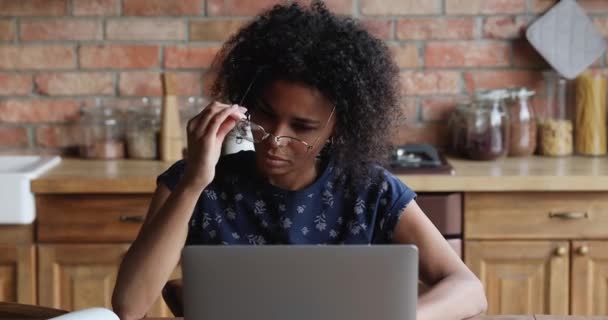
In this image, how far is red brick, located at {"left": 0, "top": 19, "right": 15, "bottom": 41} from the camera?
Answer: 3170 millimetres

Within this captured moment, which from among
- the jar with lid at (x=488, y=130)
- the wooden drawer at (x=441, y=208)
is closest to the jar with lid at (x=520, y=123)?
the jar with lid at (x=488, y=130)

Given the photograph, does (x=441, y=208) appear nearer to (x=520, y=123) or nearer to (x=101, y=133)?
(x=520, y=123)

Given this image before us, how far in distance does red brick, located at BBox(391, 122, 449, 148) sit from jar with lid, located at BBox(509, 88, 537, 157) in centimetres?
23

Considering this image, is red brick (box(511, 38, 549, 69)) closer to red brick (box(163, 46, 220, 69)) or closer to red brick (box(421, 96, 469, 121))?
red brick (box(421, 96, 469, 121))

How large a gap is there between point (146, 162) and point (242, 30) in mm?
1189

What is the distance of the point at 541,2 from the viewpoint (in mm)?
3145

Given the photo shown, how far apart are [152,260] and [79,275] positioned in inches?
47.5

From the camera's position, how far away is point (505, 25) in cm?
316

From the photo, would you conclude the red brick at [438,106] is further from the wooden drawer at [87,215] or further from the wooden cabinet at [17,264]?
the wooden cabinet at [17,264]

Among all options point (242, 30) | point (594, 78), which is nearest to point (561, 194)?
point (594, 78)

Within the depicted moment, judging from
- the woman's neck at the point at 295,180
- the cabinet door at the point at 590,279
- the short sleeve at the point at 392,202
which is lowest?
the cabinet door at the point at 590,279

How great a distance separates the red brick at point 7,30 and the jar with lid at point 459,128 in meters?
1.44

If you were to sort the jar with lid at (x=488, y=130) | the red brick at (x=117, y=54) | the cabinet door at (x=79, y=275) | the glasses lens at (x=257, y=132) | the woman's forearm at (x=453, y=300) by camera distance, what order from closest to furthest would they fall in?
1. the woman's forearm at (x=453, y=300)
2. the glasses lens at (x=257, y=132)
3. the cabinet door at (x=79, y=275)
4. the jar with lid at (x=488, y=130)
5. the red brick at (x=117, y=54)

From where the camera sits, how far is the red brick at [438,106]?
3201 mm
